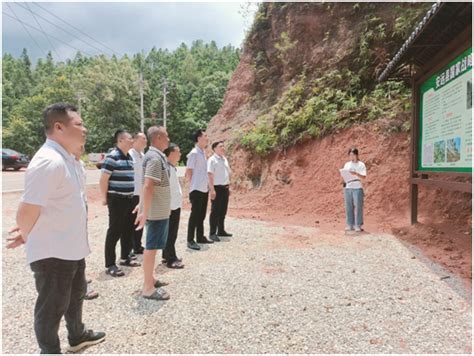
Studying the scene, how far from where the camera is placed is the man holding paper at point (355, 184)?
6.51 metres

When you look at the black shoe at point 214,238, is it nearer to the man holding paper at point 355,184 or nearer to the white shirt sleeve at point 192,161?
the white shirt sleeve at point 192,161

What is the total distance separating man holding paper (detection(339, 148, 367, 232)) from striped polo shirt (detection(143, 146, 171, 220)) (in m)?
4.26

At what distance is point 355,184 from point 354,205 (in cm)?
47

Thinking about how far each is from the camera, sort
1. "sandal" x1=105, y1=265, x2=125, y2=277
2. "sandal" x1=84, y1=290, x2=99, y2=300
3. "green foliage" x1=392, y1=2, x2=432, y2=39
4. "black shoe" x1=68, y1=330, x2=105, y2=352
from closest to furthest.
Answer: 1. "black shoe" x1=68, y1=330, x2=105, y2=352
2. "sandal" x1=84, y1=290, x2=99, y2=300
3. "sandal" x1=105, y1=265, x2=125, y2=277
4. "green foliage" x1=392, y1=2, x2=432, y2=39

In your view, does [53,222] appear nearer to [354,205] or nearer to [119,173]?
[119,173]

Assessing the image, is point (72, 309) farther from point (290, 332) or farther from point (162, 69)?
point (162, 69)

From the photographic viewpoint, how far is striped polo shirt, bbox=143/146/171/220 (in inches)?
133

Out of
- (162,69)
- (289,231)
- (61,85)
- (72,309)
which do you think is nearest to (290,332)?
(72,309)

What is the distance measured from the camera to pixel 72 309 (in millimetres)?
2566

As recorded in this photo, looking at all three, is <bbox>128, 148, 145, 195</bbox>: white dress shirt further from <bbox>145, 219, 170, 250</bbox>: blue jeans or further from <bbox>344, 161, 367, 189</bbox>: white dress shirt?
<bbox>344, 161, 367, 189</bbox>: white dress shirt

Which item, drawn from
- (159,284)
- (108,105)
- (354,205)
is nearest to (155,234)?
(159,284)

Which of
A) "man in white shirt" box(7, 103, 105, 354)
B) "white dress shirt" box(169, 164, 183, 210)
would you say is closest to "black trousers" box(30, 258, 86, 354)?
"man in white shirt" box(7, 103, 105, 354)

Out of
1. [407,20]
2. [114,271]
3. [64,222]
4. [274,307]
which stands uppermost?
[407,20]

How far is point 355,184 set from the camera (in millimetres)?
6566
